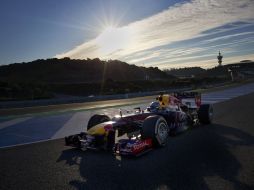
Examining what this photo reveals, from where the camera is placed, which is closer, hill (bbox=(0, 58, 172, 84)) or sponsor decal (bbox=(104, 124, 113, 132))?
sponsor decal (bbox=(104, 124, 113, 132))

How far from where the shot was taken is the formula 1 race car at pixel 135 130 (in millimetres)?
7328

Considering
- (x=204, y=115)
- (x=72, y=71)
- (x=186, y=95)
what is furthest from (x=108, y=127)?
Answer: (x=72, y=71)

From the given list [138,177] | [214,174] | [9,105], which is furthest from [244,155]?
[9,105]

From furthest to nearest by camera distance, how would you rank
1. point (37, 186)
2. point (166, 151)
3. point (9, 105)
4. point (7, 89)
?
point (7, 89)
point (9, 105)
point (166, 151)
point (37, 186)

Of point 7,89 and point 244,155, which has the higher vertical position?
point 7,89

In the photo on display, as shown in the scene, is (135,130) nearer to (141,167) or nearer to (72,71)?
(141,167)

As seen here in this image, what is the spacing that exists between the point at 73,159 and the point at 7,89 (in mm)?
41532

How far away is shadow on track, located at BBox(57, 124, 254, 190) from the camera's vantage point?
5.30 meters

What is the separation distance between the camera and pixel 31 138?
33.4 feet

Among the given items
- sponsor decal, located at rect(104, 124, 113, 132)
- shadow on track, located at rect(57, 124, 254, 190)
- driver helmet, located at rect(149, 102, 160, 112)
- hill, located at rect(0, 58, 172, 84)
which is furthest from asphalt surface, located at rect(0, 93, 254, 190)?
hill, located at rect(0, 58, 172, 84)

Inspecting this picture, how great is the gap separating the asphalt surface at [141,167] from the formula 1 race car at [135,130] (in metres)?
0.23

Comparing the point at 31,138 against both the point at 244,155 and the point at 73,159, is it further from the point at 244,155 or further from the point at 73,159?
the point at 244,155

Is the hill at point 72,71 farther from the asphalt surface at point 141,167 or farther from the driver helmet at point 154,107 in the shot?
the asphalt surface at point 141,167

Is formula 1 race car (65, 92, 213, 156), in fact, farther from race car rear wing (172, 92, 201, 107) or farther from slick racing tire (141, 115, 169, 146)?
race car rear wing (172, 92, 201, 107)
